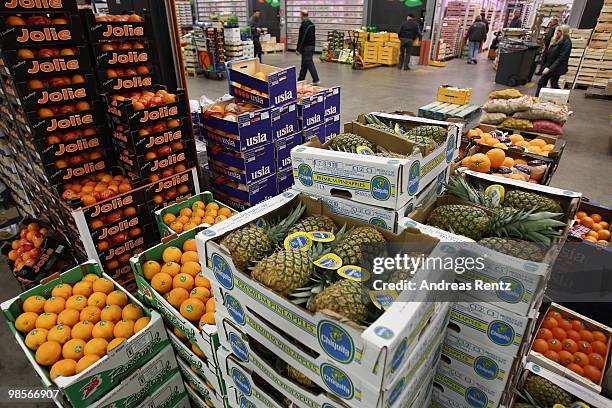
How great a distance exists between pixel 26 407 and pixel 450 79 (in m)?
12.6

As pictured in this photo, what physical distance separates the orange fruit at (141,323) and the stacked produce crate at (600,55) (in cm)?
1233

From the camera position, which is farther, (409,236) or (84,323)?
(84,323)

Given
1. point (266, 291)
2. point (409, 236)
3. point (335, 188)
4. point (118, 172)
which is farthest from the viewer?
point (118, 172)

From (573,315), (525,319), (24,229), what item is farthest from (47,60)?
(573,315)

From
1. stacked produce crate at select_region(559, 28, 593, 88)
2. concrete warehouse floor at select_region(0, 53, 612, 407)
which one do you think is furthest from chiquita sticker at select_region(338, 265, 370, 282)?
stacked produce crate at select_region(559, 28, 593, 88)

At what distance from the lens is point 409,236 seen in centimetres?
132

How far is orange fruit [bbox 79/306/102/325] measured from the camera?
1991 millimetres

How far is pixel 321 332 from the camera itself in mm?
1028

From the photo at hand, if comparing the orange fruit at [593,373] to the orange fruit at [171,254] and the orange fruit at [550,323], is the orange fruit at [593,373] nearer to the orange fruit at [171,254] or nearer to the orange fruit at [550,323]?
the orange fruit at [550,323]

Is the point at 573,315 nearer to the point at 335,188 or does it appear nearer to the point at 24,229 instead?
the point at 335,188

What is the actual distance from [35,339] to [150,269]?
24.5 inches

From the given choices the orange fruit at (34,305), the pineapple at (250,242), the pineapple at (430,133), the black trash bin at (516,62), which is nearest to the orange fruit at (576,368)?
the pineapple at (430,133)

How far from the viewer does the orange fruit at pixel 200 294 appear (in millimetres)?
2029

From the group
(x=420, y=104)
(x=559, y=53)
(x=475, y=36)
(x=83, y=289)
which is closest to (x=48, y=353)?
(x=83, y=289)
